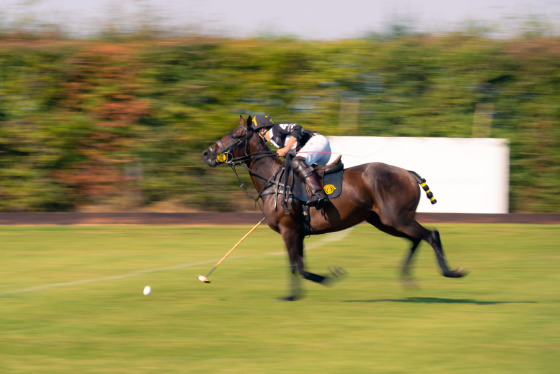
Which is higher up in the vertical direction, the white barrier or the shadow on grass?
the shadow on grass

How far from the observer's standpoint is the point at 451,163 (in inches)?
733

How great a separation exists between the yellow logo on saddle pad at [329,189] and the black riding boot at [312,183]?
72mm

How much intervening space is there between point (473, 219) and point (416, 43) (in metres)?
4.79

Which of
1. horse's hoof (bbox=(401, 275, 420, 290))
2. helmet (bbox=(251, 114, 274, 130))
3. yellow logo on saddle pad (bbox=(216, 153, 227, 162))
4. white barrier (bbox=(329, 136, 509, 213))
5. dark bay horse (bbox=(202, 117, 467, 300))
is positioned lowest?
white barrier (bbox=(329, 136, 509, 213))

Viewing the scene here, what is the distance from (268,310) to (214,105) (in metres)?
11.1

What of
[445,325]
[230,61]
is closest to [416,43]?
[230,61]

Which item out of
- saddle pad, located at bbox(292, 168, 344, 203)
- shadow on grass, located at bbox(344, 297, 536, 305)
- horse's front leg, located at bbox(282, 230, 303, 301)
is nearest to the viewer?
shadow on grass, located at bbox(344, 297, 536, 305)

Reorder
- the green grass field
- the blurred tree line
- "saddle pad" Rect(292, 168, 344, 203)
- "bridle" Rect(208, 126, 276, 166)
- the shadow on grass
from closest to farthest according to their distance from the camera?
the green grass field
the shadow on grass
"saddle pad" Rect(292, 168, 344, 203)
"bridle" Rect(208, 126, 276, 166)
the blurred tree line

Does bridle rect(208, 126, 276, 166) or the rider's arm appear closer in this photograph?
the rider's arm

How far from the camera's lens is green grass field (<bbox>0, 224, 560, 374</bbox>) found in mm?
6910

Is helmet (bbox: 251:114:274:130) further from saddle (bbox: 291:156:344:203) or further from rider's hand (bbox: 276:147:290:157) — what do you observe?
saddle (bbox: 291:156:344:203)

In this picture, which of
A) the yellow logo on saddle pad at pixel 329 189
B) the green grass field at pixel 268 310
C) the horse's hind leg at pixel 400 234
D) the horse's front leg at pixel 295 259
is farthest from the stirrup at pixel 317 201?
the green grass field at pixel 268 310

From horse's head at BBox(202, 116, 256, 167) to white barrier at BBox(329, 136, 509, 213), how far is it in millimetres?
8487

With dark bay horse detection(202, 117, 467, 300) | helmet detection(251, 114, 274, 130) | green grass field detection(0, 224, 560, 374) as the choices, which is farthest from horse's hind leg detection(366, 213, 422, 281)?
helmet detection(251, 114, 274, 130)
